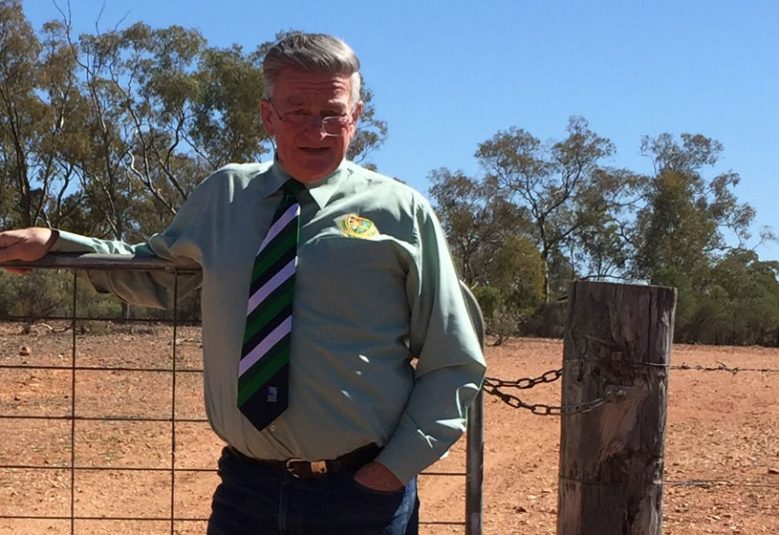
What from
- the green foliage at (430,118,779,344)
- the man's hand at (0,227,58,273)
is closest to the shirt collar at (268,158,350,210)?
the man's hand at (0,227,58,273)

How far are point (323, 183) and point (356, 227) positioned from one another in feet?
0.58

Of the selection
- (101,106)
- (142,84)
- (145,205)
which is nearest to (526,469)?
(142,84)

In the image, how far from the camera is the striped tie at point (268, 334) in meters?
2.46

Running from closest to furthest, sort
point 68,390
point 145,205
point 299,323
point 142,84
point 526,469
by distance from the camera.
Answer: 1. point 299,323
2. point 526,469
3. point 68,390
4. point 142,84
5. point 145,205

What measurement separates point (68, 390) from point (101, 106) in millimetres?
24348

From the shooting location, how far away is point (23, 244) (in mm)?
2922

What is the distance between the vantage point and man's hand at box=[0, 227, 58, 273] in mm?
2920

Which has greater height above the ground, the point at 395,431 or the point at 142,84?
the point at 142,84

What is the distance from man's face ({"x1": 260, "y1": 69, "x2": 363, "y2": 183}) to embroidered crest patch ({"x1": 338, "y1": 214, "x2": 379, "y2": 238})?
0.14m

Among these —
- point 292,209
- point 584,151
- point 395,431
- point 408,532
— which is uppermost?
point 584,151

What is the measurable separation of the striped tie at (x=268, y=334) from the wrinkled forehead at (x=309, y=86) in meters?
0.33

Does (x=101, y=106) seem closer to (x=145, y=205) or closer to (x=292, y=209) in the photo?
(x=145, y=205)

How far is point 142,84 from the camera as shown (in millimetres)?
32406

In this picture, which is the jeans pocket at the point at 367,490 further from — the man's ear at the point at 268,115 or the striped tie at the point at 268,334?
the man's ear at the point at 268,115
